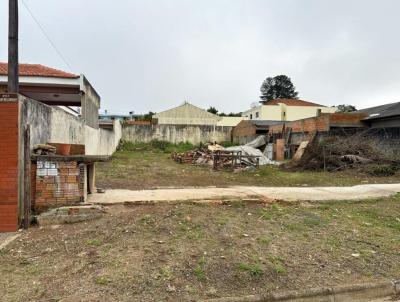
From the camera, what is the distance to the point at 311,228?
5.83 metres

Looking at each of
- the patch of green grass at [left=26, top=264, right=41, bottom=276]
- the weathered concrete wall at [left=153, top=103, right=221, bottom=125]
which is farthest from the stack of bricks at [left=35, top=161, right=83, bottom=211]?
the weathered concrete wall at [left=153, top=103, right=221, bottom=125]

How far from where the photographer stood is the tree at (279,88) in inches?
3317

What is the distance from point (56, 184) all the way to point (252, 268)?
146 inches

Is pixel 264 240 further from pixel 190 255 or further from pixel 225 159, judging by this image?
pixel 225 159

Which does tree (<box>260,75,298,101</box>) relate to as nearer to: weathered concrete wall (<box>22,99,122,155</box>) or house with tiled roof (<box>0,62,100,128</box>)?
house with tiled roof (<box>0,62,100,128</box>)

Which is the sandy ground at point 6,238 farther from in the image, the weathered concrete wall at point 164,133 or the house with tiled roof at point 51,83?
the weathered concrete wall at point 164,133

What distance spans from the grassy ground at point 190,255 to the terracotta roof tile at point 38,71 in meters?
14.3

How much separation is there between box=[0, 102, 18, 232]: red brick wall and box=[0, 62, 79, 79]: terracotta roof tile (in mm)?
13919

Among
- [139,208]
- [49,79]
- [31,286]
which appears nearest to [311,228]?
[139,208]

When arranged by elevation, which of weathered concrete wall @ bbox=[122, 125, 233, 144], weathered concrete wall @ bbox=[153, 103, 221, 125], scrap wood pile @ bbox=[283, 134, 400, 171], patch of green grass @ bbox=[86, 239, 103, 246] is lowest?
patch of green grass @ bbox=[86, 239, 103, 246]

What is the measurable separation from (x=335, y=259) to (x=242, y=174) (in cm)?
1033

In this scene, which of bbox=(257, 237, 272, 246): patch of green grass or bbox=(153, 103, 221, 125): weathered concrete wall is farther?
bbox=(153, 103, 221, 125): weathered concrete wall

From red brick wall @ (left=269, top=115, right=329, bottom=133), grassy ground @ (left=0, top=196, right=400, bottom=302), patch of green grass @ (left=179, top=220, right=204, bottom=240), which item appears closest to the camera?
grassy ground @ (left=0, top=196, right=400, bottom=302)

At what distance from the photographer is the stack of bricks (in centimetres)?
583
